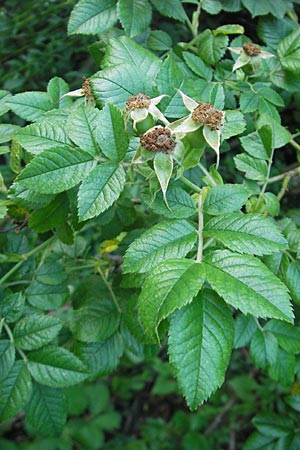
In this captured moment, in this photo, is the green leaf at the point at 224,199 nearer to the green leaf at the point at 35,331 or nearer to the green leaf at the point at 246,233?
the green leaf at the point at 246,233

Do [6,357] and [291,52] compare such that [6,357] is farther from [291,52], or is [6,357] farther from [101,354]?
[291,52]

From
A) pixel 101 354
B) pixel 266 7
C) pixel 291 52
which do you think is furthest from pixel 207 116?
pixel 266 7

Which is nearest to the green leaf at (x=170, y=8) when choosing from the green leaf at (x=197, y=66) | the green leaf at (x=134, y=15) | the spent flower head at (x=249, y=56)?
the green leaf at (x=134, y=15)

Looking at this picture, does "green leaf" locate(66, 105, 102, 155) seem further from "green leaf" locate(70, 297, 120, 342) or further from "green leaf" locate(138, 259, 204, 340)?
"green leaf" locate(70, 297, 120, 342)

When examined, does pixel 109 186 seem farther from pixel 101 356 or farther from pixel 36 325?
pixel 101 356

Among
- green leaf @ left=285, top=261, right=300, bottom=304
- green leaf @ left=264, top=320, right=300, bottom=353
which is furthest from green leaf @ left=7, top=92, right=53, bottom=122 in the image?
green leaf @ left=264, top=320, right=300, bottom=353

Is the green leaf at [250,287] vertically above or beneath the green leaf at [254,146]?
above
